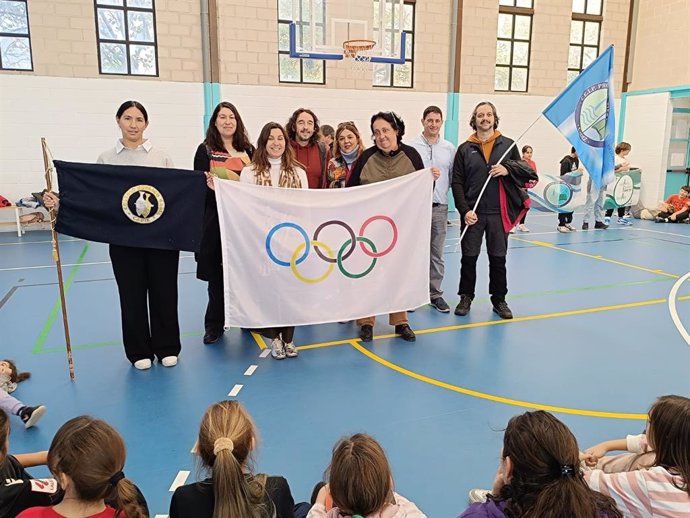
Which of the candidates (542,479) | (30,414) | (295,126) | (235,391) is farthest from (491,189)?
(30,414)

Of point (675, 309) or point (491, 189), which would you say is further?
Result: point (675, 309)

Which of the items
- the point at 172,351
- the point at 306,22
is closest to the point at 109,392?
the point at 172,351

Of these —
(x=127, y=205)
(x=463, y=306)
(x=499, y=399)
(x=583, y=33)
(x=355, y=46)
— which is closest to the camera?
(x=499, y=399)

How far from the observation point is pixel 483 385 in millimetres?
3547

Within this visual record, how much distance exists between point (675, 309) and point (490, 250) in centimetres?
184

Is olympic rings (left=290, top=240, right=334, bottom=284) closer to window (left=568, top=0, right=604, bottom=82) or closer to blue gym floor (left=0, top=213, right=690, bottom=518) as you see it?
blue gym floor (left=0, top=213, right=690, bottom=518)

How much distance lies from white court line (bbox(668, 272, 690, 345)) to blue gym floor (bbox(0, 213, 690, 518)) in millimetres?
55

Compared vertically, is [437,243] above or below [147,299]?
above

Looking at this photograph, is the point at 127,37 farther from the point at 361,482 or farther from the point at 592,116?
the point at 361,482

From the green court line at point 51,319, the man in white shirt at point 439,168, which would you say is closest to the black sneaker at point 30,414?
the green court line at point 51,319

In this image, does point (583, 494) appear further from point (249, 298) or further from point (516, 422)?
point (249, 298)

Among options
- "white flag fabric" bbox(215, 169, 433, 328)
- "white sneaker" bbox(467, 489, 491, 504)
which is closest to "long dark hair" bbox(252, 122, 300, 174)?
"white flag fabric" bbox(215, 169, 433, 328)

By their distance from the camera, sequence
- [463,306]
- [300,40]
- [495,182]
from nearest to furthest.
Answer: [495,182] → [463,306] → [300,40]

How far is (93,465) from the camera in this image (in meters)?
1.51
